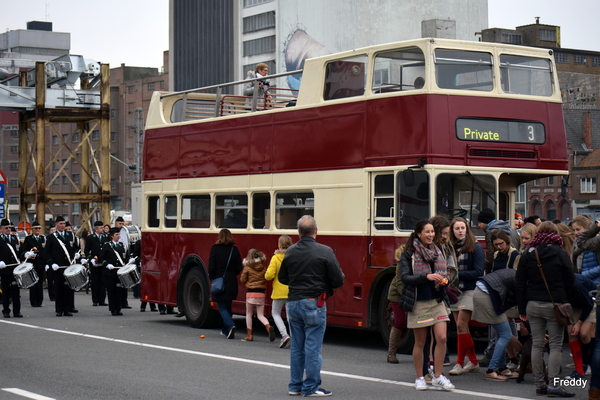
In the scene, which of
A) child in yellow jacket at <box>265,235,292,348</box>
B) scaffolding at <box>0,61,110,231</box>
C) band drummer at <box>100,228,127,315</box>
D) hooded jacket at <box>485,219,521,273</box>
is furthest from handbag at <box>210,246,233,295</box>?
scaffolding at <box>0,61,110,231</box>

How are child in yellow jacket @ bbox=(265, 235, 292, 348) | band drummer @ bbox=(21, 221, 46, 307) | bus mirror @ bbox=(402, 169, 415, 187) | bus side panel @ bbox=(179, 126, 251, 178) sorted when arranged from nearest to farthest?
bus mirror @ bbox=(402, 169, 415, 187) < child in yellow jacket @ bbox=(265, 235, 292, 348) < bus side panel @ bbox=(179, 126, 251, 178) < band drummer @ bbox=(21, 221, 46, 307)

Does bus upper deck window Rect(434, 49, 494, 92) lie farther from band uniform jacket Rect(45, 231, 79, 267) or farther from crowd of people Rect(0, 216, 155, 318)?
band uniform jacket Rect(45, 231, 79, 267)

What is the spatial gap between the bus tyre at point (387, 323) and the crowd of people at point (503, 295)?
1.59m

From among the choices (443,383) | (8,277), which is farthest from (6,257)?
(443,383)

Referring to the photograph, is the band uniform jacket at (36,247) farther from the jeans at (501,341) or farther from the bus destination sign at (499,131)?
the jeans at (501,341)

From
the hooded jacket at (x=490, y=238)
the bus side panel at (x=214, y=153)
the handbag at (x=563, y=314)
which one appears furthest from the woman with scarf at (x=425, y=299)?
the bus side panel at (x=214, y=153)

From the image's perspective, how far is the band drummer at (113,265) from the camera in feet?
69.3

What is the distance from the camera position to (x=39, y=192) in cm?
3772

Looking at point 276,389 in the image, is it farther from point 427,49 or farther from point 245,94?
point 245,94

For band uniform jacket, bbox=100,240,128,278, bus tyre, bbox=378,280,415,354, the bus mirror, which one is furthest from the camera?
band uniform jacket, bbox=100,240,128,278

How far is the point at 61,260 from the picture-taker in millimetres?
21844

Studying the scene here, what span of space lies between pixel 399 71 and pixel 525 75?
187cm

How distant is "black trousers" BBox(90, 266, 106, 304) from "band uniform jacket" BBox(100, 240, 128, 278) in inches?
92.6

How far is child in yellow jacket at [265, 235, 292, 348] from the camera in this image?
47.6 ft
